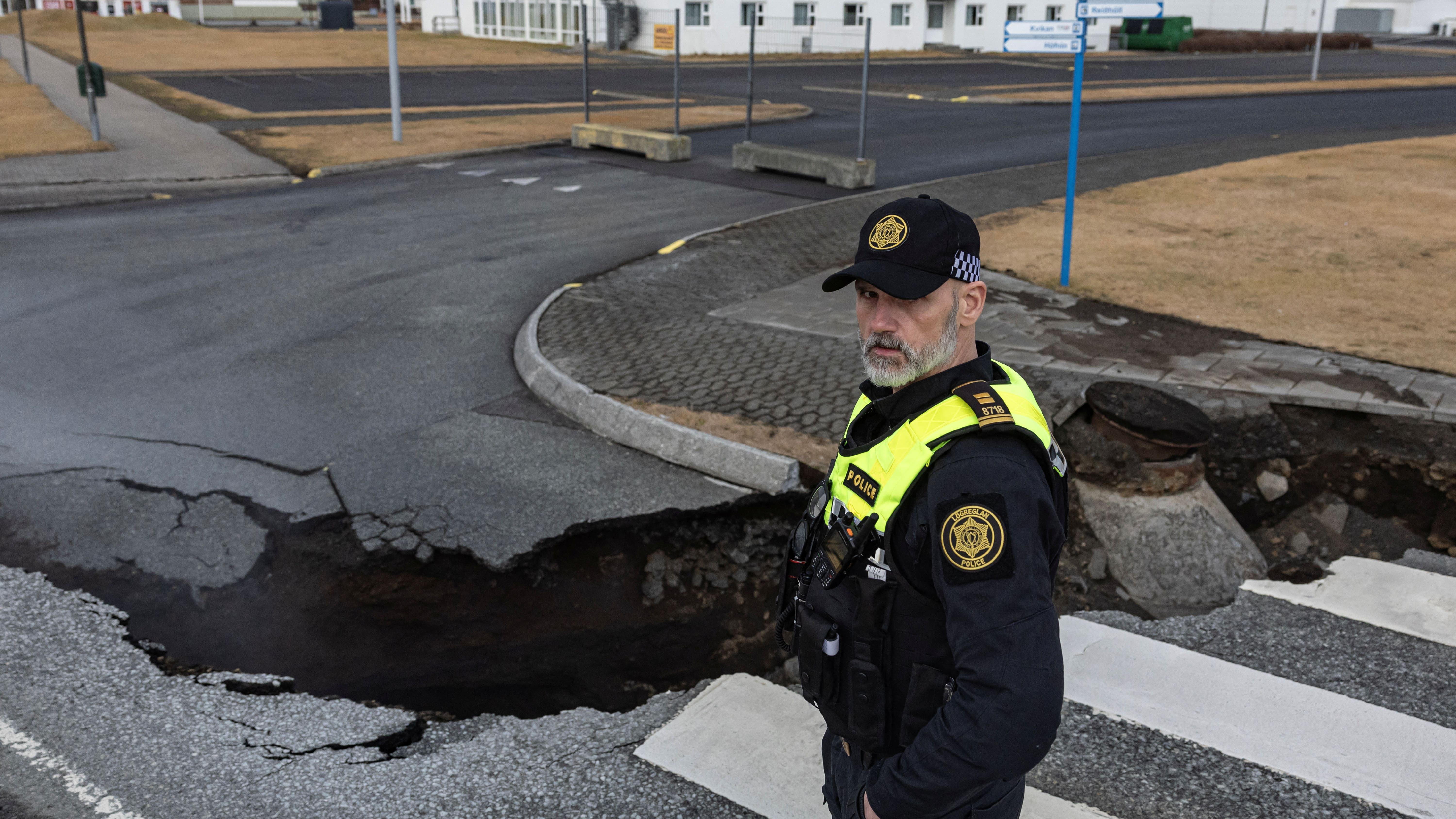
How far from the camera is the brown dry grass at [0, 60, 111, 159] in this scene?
17266 mm

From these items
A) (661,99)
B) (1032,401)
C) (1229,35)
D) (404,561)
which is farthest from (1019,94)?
(1229,35)

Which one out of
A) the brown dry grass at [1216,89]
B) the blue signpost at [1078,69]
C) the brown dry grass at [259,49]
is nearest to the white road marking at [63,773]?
the blue signpost at [1078,69]

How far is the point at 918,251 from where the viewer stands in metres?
2.28

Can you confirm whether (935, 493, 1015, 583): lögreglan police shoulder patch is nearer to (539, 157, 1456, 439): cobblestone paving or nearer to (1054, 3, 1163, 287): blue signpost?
(539, 157, 1456, 439): cobblestone paving

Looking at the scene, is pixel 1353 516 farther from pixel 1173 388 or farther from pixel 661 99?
pixel 661 99

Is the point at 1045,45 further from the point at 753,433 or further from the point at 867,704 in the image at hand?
the point at 867,704

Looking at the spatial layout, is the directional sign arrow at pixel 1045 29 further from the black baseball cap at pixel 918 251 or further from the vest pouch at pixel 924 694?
the vest pouch at pixel 924 694

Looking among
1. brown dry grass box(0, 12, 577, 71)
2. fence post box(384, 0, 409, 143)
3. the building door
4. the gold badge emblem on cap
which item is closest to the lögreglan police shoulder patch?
the gold badge emblem on cap

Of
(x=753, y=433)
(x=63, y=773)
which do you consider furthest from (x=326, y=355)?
(x=63, y=773)

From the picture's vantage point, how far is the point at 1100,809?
366 centimetres

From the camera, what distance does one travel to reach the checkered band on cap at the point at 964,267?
230 centimetres

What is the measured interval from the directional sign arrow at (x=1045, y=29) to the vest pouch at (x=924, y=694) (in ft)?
29.3

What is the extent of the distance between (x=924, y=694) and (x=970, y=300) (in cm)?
92

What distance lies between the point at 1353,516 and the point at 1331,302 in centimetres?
361
